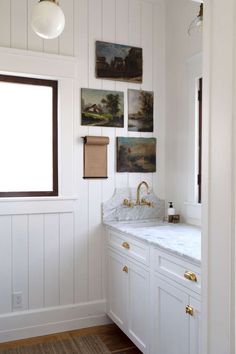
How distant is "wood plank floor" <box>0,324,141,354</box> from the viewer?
2.57 meters

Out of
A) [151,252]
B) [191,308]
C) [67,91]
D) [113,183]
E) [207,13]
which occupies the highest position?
[67,91]

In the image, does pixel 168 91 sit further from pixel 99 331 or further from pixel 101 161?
pixel 99 331

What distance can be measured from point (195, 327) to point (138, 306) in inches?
27.8

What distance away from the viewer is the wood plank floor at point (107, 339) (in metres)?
2.57

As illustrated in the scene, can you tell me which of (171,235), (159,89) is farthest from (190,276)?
(159,89)

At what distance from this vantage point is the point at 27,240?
2715 millimetres

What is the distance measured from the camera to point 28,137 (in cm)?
279

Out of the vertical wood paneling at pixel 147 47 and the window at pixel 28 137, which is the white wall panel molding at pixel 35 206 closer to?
the window at pixel 28 137

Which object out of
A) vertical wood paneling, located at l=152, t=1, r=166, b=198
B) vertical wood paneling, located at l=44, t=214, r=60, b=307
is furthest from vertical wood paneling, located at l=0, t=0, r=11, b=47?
vertical wood paneling, located at l=44, t=214, r=60, b=307

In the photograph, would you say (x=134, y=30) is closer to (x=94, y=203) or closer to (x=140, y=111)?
(x=140, y=111)

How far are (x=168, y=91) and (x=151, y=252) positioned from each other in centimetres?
162

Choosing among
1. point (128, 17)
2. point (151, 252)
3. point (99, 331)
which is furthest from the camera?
point (128, 17)

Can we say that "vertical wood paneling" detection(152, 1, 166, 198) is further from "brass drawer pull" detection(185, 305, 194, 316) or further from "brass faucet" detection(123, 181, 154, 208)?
"brass drawer pull" detection(185, 305, 194, 316)

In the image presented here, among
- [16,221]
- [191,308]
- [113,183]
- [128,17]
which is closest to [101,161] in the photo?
[113,183]
